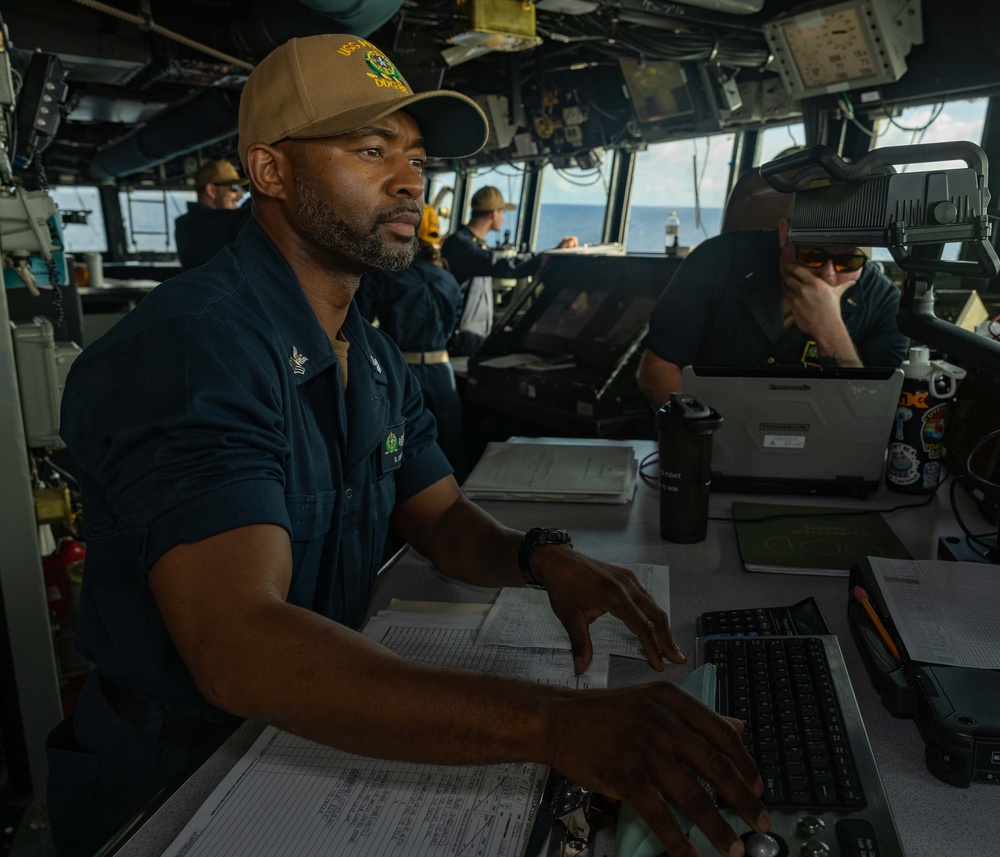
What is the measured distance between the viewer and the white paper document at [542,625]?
1078 millimetres

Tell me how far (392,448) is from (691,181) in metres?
4.89

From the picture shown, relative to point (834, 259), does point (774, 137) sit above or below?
above

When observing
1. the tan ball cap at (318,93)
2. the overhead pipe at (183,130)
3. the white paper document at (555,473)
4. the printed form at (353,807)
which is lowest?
the white paper document at (555,473)

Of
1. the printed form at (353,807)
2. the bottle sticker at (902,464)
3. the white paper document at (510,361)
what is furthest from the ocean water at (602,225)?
the printed form at (353,807)

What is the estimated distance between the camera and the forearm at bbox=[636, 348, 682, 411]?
2396 millimetres

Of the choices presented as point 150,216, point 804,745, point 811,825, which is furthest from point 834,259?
point 150,216

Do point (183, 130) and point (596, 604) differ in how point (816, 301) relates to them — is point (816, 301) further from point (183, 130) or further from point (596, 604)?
point (183, 130)

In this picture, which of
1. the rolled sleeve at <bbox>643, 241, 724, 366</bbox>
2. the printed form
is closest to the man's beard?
the printed form

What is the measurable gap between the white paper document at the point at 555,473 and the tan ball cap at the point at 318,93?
0.82 meters

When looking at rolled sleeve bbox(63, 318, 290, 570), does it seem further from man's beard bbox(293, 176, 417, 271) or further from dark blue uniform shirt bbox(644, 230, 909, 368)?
dark blue uniform shirt bbox(644, 230, 909, 368)

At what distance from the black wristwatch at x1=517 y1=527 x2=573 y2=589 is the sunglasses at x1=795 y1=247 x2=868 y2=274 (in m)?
1.22

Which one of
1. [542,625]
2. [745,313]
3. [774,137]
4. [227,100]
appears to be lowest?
[542,625]

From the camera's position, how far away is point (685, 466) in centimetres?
143

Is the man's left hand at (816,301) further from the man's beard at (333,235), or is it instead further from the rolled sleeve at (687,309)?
the man's beard at (333,235)
